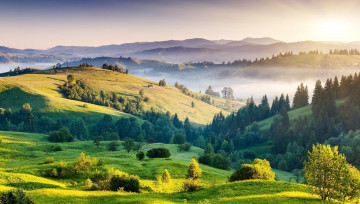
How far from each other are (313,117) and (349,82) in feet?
135

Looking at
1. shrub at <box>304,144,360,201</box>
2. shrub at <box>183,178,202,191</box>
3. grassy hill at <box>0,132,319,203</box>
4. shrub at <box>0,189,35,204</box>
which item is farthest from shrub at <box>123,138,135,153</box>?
shrub at <box>304,144,360,201</box>

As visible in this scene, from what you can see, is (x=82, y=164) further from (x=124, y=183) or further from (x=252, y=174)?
(x=252, y=174)

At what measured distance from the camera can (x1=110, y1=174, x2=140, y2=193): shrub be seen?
48.0m

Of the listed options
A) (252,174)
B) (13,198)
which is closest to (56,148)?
(13,198)

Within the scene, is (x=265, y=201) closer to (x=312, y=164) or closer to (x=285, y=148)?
(x=312, y=164)

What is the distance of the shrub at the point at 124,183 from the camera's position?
157 ft

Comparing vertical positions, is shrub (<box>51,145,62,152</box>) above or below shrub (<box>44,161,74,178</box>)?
below

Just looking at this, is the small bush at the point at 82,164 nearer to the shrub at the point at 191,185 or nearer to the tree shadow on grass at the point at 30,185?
the tree shadow on grass at the point at 30,185

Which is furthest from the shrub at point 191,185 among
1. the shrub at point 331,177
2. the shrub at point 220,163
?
the shrub at point 220,163

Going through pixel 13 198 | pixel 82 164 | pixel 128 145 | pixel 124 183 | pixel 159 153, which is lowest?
pixel 128 145

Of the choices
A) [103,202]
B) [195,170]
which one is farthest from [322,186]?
[103,202]

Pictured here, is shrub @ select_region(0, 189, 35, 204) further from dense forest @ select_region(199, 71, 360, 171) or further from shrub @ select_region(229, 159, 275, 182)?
dense forest @ select_region(199, 71, 360, 171)

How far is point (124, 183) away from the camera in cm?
4856

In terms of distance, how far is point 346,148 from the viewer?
12744 centimetres
